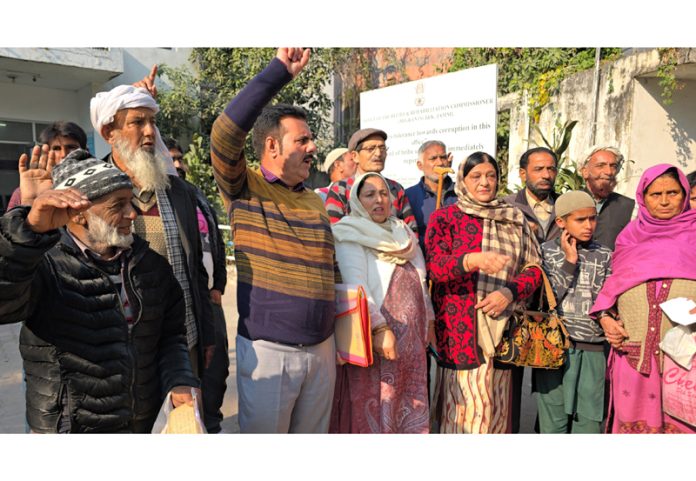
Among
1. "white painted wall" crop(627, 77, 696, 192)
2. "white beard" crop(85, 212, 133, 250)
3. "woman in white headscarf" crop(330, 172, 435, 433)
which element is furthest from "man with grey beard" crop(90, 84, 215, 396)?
"white painted wall" crop(627, 77, 696, 192)

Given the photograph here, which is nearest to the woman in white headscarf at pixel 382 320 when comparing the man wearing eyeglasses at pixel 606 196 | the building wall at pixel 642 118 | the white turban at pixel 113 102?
the white turban at pixel 113 102

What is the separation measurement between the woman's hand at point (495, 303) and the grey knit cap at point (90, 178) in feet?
5.82

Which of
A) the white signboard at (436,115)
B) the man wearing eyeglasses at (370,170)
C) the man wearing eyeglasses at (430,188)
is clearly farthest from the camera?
the white signboard at (436,115)

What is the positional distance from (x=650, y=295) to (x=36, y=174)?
2.87 meters

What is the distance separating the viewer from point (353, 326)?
7.80 ft

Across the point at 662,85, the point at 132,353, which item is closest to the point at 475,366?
the point at 132,353

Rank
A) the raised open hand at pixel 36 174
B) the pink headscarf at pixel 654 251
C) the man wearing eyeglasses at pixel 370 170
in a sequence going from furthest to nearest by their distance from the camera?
the man wearing eyeglasses at pixel 370 170 → the pink headscarf at pixel 654 251 → the raised open hand at pixel 36 174

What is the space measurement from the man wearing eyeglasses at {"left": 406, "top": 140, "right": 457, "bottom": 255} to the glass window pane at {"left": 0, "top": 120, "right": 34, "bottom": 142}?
9.86 meters

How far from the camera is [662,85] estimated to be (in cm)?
646

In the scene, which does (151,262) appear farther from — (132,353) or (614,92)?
(614,92)

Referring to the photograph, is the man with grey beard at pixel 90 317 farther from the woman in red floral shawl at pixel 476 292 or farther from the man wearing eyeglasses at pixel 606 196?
the man wearing eyeglasses at pixel 606 196

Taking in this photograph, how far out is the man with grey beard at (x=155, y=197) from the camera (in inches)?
86.4

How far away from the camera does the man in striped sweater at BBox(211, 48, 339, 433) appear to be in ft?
7.07

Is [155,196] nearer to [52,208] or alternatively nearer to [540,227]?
[52,208]
